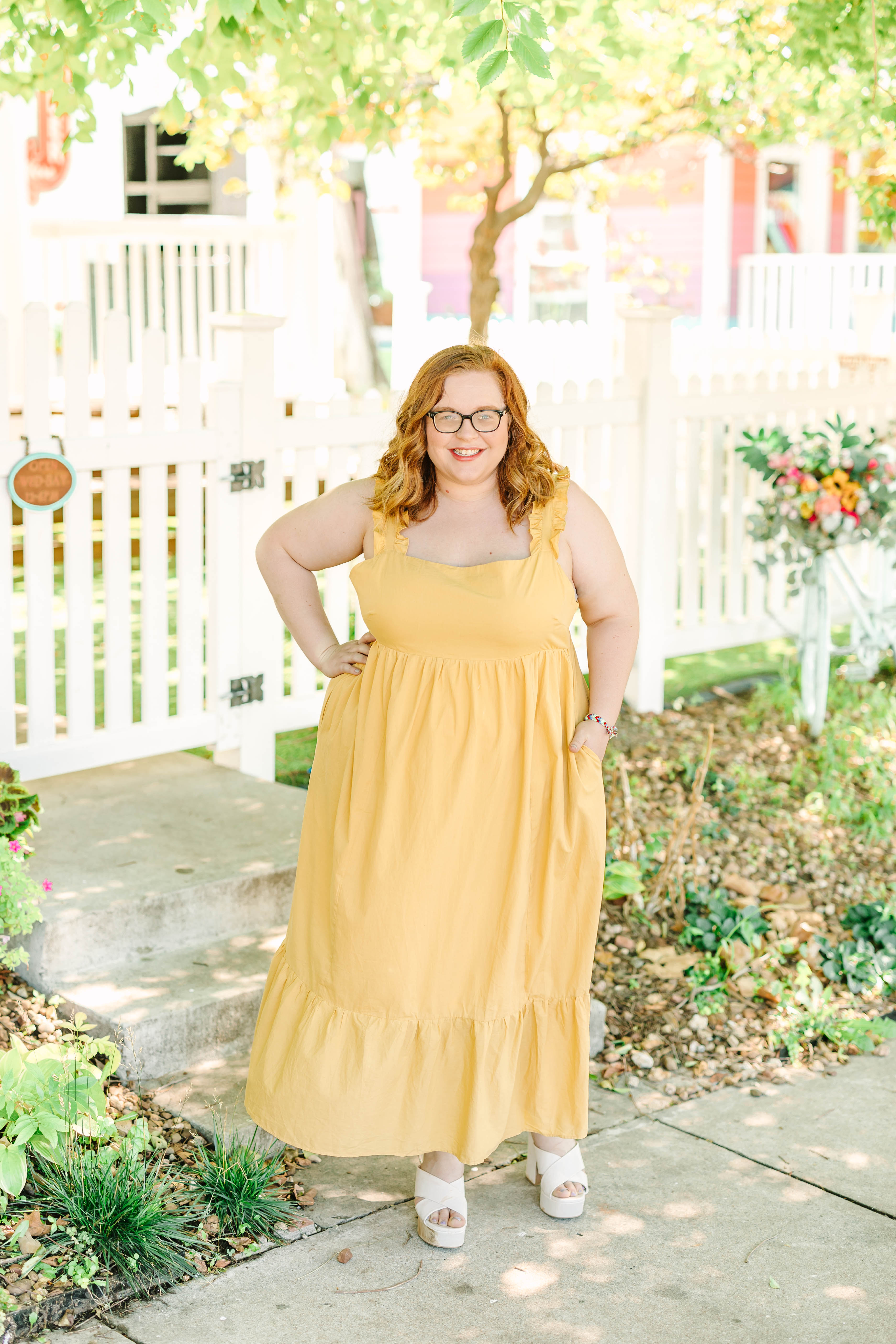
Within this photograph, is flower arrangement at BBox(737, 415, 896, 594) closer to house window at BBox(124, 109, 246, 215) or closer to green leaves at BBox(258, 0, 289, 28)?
green leaves at BBox(258, 0, 289, 28)

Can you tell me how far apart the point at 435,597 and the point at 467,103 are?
4.95 meters

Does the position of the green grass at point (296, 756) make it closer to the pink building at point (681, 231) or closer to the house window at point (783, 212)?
the pink building at point (681, 231)

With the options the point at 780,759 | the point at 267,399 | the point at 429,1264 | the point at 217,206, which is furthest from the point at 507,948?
the point at 217,206

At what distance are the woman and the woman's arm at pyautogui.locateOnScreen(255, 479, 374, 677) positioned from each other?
12 millimetres

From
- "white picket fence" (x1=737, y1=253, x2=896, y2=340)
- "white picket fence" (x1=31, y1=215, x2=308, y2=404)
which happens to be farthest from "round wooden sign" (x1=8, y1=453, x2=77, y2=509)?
"white picket fence" (x1=737, y1=253, x2=896, y2=340)

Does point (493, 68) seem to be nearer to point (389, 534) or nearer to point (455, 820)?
point (389, 534)

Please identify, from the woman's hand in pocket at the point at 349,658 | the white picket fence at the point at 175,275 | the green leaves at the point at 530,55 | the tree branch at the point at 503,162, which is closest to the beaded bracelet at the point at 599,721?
the woman's hand in pocket at the point at 349,658

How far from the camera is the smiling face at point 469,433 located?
293 cm

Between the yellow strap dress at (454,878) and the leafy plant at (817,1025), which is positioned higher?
the yellow strap dress at (454,878)

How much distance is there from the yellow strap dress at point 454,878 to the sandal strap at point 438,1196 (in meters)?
0.09

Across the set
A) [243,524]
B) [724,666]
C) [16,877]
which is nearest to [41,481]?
[243,524]

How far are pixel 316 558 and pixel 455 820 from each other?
658mm

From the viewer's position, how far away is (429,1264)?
3006 millimetres

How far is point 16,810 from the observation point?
3682 millimetres
